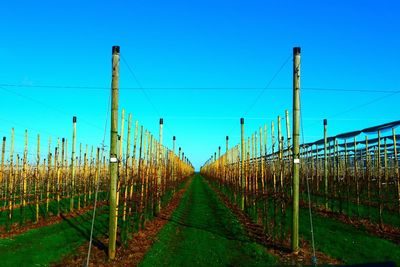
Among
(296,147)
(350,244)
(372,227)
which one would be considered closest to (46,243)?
(296,147)

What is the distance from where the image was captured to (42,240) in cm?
1083

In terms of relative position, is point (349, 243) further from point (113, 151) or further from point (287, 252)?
point (113, 151)

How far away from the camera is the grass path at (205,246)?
339 inches

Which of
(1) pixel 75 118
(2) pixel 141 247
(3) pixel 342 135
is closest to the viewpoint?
(2) pixel 141 247

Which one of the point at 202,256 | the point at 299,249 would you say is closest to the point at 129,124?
the point at 202,256

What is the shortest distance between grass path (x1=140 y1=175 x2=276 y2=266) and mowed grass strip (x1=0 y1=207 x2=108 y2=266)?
2327 mm

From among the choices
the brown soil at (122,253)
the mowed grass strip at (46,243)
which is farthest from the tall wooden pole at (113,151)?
the mowed grass strip at (46,243)

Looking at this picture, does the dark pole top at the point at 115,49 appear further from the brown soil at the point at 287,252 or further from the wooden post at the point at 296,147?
the brown soil at the point at 287,252

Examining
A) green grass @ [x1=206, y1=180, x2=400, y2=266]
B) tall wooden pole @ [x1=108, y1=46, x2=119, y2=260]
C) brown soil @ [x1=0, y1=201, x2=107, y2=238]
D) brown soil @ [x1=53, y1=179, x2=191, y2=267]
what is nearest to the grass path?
brown soil @ [x1=53, y1=179, x2=191, y2=267]

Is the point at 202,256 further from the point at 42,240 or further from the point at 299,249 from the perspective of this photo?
the point at 42,240

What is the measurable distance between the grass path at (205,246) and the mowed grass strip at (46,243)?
2.33m

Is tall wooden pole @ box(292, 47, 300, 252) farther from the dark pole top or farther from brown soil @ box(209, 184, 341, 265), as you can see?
→ the dark pole top

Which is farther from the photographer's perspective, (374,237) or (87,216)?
(87,216)

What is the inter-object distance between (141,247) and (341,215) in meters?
10.3
